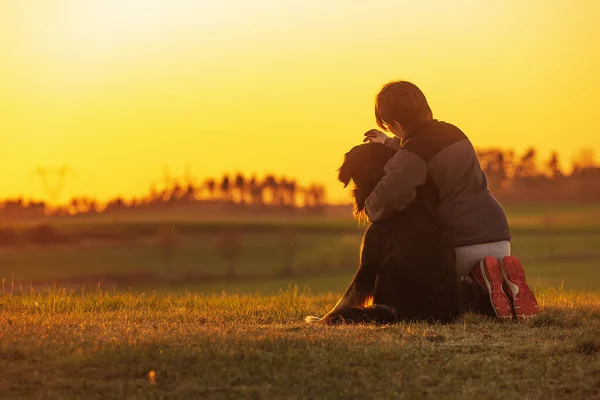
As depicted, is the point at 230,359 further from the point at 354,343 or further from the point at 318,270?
the point at 318,270

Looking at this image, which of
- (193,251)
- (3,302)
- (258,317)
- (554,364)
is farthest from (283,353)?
(193,251)

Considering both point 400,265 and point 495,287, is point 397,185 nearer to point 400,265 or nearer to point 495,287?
point 400,265

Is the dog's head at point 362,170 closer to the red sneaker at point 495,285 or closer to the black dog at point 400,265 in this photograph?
the black dog at point 400,265

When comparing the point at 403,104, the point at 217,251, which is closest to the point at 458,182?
the point at 403,104

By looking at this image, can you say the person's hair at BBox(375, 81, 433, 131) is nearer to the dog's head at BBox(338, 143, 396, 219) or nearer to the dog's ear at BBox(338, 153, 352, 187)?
the dog's head at BBox(338, 143, 396, 219)

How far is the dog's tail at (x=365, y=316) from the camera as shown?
28.1 ft

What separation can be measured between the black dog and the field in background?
4207 cm

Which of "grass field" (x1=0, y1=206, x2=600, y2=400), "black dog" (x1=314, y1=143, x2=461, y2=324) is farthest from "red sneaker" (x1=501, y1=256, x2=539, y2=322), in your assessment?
"black dog" (x1=314, y1=143, x2=461, y2=324)

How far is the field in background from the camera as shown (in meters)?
58.9

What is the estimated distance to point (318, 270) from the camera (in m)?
60.4

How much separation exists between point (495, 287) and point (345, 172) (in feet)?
5.96

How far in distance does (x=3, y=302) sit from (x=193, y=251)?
63.4m

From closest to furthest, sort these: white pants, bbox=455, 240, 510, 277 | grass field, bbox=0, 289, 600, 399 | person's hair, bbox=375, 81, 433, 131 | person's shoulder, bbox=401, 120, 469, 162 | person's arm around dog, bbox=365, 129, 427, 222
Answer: grass field, bbox=0, 289, 600, 399 → person's arm around dog, bbox=365, 129, 427, 222 → person's shoulder, bbox=401, 120, 469, 162 → person's hair, bbox=375, 81, 433, 131 → white pants, bbox=455, 240, 510, 277

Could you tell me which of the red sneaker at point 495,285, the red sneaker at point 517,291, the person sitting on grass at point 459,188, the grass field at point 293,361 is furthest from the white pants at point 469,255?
the grass field at point 293,361
